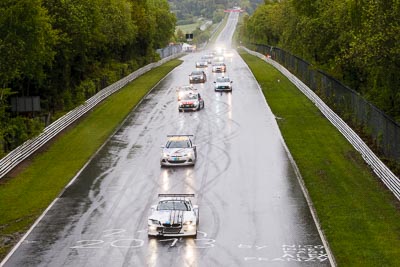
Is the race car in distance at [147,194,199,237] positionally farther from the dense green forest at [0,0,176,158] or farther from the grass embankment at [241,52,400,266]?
the dense green forest at [0,0,176,158]

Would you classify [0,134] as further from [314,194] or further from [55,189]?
[314,194]

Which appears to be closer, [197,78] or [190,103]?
[190,103]

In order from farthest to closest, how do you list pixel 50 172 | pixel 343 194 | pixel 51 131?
pixel 51 131
pixel 50 172
pixel 343 194

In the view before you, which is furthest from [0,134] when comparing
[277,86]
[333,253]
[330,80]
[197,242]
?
[277,86]

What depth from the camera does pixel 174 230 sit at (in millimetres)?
27734

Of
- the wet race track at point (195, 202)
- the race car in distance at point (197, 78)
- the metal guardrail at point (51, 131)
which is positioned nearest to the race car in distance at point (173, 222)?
the wet race track at point (195, 202)

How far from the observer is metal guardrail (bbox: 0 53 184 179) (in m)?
41.6

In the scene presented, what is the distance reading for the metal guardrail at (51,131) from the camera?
4159cm

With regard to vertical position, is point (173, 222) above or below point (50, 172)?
above

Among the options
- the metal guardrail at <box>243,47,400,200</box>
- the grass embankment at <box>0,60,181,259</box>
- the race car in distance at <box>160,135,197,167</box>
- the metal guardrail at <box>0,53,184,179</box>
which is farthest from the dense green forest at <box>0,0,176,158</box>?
the metal guardrail at <box>243,47,400,200</box>

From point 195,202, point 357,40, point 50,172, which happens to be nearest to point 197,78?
point 357,40

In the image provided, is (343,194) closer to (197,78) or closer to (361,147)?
(361,147)

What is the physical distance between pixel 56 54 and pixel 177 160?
24.2m

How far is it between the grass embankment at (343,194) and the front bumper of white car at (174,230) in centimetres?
503
